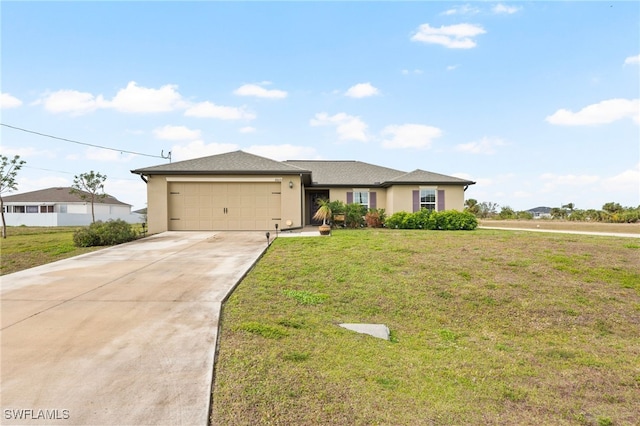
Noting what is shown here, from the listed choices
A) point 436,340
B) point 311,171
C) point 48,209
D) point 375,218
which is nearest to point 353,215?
point 375,218

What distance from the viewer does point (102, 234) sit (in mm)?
11336

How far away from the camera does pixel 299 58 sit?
16.3 meters

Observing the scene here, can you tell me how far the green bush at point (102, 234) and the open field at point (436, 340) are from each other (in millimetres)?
6688

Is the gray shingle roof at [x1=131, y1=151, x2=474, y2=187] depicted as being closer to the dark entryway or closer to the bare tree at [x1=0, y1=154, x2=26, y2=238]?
the dark entryway

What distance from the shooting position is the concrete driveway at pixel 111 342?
2.64m

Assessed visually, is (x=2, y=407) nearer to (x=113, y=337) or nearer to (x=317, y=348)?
(x=113, y=337)

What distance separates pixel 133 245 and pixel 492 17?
16397mm

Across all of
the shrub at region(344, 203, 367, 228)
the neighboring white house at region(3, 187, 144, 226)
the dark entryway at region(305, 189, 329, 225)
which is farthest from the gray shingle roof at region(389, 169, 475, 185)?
the neighboring white house at region(3, 187, 144, 226)

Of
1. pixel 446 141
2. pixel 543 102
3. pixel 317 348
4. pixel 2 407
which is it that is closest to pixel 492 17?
pixel 543 102

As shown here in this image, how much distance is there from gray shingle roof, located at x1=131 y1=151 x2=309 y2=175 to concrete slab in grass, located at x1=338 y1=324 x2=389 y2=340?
10.8 meters

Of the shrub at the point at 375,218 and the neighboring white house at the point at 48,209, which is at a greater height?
the neighboring white house at the point at 48,209

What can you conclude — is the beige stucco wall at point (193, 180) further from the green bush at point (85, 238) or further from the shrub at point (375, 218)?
the shrub at point (375, 218)

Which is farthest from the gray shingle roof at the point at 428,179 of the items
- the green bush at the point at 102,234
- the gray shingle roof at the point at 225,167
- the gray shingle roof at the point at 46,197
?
the gray shingle roof at the point at 46,197

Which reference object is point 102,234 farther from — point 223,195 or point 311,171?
point 311,171
